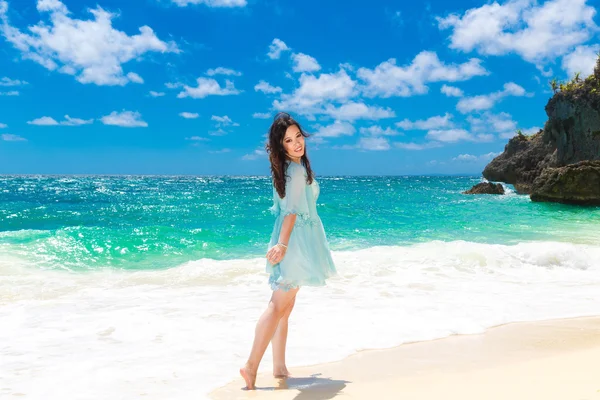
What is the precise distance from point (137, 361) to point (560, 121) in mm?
36565

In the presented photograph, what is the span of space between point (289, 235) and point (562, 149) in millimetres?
36613

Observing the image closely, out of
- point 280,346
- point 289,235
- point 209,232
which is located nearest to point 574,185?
point 209,232

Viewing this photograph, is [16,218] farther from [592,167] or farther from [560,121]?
[560,121]

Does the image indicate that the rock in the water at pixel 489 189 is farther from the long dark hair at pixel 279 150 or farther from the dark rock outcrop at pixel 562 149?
the long dark hair at pixel 279 150

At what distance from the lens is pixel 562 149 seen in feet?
113

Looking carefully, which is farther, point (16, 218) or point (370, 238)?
point (16, 218)

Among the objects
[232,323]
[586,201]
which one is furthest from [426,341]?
[586,201]

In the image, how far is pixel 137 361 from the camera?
4449 mm

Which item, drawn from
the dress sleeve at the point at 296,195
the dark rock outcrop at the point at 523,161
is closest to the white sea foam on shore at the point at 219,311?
the dress sleeve at the point at 296,195

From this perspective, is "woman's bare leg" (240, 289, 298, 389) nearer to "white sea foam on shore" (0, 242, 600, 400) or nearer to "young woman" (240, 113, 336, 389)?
"young woman" (240, 113, 336, 389)

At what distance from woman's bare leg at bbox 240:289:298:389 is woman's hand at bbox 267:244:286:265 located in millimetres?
262

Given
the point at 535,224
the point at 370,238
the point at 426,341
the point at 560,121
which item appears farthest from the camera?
the point at 560,121

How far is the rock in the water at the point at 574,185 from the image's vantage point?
998 inches

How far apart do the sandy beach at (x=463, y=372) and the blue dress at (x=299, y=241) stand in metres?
0.86
